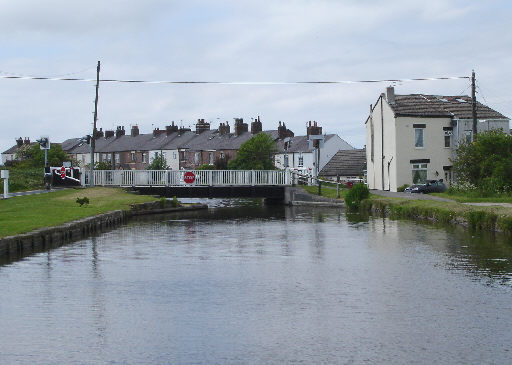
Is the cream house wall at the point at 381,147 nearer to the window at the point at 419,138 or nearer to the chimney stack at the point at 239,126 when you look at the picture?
the window at the point at 419,138

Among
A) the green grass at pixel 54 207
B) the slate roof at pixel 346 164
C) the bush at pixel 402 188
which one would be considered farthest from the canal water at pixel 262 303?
the slate roof at pixel 346 164

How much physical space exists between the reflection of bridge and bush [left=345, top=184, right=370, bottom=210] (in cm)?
1079

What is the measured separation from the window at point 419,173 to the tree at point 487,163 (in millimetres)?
9924

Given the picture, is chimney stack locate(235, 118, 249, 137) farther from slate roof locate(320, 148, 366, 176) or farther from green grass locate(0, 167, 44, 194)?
green grass locate(0, 167, 44, 194)

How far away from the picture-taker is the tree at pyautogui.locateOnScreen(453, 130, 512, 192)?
161ft

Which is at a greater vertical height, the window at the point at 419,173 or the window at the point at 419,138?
the window at the point at 419,138

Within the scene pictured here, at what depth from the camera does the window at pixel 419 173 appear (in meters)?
64.9

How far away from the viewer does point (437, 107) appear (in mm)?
67500

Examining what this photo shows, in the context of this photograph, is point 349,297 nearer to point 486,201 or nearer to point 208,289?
point 208,289

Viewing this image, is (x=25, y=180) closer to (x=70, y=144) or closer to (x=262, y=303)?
(x=262, y=303)

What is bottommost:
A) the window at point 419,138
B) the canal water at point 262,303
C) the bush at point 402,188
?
the canal water at point 262,303

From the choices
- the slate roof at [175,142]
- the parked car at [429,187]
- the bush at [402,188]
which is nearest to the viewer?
the parked car at [429,187]

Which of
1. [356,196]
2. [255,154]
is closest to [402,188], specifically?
[356,196]

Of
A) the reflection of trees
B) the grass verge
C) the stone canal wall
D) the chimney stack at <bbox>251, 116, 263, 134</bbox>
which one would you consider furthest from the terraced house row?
the reflection of trees
